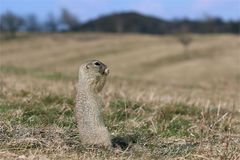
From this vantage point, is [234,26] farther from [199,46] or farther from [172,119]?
[172,119]

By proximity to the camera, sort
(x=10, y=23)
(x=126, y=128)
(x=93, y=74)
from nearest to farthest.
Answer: (x=93, y=74) < (x=126, y=128) < (x=10, y=23)

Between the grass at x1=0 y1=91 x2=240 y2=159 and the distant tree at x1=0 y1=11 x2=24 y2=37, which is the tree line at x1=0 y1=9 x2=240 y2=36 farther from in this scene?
the grass at x1=0 y1=91 x2=240 y2=159

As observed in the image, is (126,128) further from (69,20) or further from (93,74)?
(69,20)

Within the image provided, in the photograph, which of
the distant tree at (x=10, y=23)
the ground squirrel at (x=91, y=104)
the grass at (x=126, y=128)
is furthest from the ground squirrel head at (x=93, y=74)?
the distant tree at (x=10, y=23)

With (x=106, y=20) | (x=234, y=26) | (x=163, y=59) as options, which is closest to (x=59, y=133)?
(x=163, y=59)

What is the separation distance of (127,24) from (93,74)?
382 feet

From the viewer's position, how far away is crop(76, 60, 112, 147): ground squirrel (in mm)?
5625

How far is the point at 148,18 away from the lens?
129 metres

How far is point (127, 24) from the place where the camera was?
122 m

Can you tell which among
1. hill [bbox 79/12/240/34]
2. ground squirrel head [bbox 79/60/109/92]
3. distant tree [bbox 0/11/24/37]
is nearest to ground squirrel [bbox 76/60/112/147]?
ground squirrel head [bbox 79/60/109/92]

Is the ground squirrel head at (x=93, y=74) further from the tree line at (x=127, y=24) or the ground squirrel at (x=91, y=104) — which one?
the tree line at (x=127, y=24)

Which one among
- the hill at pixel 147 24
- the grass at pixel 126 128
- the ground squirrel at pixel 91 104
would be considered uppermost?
the ground squirrel at pixel 91 104

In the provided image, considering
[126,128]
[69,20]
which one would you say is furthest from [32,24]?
[126,128]

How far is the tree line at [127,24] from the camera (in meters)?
113
